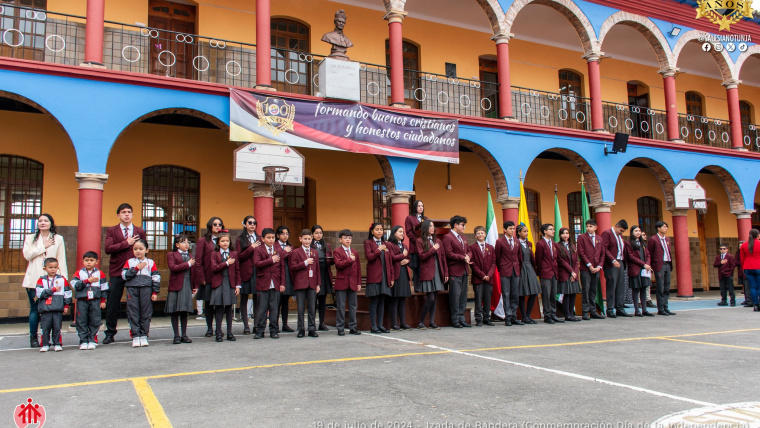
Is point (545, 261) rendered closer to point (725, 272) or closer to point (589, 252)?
point (589, 252)

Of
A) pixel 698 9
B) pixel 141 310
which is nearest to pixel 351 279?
pixel 141 310

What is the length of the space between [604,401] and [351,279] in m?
4.88

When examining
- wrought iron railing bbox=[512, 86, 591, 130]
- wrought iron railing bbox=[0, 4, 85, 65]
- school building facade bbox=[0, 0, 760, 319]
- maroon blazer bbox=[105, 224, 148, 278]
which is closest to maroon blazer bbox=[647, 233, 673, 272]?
school building facade bbox=[0, 0, 760, 319]

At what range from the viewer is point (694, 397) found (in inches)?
173

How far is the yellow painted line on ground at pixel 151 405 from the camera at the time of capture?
3.76m

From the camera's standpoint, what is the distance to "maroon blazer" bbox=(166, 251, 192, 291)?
795 centimetres

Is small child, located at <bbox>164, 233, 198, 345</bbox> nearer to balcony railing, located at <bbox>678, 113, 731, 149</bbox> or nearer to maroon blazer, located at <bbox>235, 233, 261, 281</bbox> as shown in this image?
maroon blazer, located at <bbox>235, 233, 261, 281</bbox>

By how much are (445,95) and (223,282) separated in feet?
31.2

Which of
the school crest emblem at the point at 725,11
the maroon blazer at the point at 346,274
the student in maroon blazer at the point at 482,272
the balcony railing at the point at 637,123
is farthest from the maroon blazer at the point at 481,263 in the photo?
the school crest emblem at the point at 725,11

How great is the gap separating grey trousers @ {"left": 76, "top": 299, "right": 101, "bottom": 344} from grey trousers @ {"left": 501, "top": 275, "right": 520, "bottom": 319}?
6366mm

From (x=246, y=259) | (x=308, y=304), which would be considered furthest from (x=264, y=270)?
(x=308, y=304)

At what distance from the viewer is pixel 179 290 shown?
26.0 feet

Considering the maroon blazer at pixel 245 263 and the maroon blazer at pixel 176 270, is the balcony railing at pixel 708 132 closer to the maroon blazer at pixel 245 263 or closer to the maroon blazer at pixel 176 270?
the maroon blazer at pixel 245 263

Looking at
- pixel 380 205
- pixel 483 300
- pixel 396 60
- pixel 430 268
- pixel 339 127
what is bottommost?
pixel 483 300
